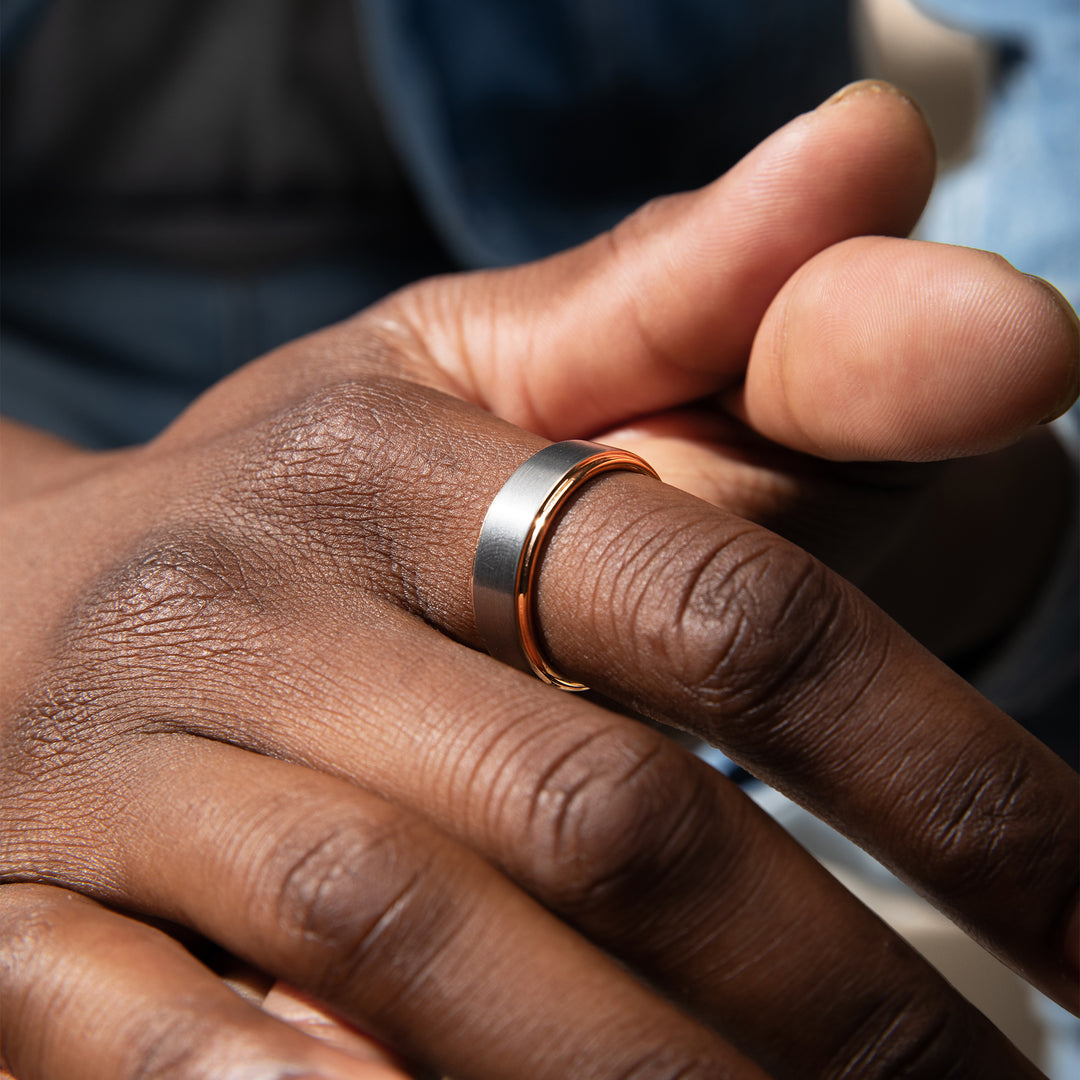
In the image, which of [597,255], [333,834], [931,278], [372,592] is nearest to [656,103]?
[597,255]

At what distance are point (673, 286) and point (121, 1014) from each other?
56 centimetres

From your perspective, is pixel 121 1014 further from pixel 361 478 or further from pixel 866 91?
pixel 866 91

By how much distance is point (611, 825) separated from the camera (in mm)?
485

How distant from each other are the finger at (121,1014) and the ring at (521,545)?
9.0 inches

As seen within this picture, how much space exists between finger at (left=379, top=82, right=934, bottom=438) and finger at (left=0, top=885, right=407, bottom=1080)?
0.46 metres

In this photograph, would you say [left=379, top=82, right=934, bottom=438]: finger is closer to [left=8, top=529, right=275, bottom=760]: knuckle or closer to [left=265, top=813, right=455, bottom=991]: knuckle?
[left=8, top=529, right=275, bottom=760]: knuckle

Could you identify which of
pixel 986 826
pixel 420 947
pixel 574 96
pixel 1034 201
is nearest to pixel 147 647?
pixel 420 947

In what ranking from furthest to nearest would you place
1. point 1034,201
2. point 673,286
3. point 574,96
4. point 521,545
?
point 574,96 → point 1034,201 → point 673,286 → point 521,545

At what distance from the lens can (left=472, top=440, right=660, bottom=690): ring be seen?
57 centimetres

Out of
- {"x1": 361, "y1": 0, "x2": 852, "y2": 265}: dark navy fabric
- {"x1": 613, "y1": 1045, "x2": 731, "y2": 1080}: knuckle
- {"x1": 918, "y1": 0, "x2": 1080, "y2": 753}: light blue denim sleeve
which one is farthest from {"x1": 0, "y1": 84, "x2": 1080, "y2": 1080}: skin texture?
{"x1": 361, "y1": 0, "x2": 852, "y2": 265}: dark navy fabric

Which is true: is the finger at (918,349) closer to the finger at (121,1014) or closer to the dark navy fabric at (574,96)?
the finger at (121,1014)

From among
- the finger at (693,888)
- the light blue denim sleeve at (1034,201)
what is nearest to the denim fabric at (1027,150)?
the light blue denim sleeve at (1034,201)

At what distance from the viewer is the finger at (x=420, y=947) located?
1.52 feet

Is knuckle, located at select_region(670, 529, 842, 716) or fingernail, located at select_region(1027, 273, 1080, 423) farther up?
fingernail, located at select_region(1027, 273, 1080, 423)
